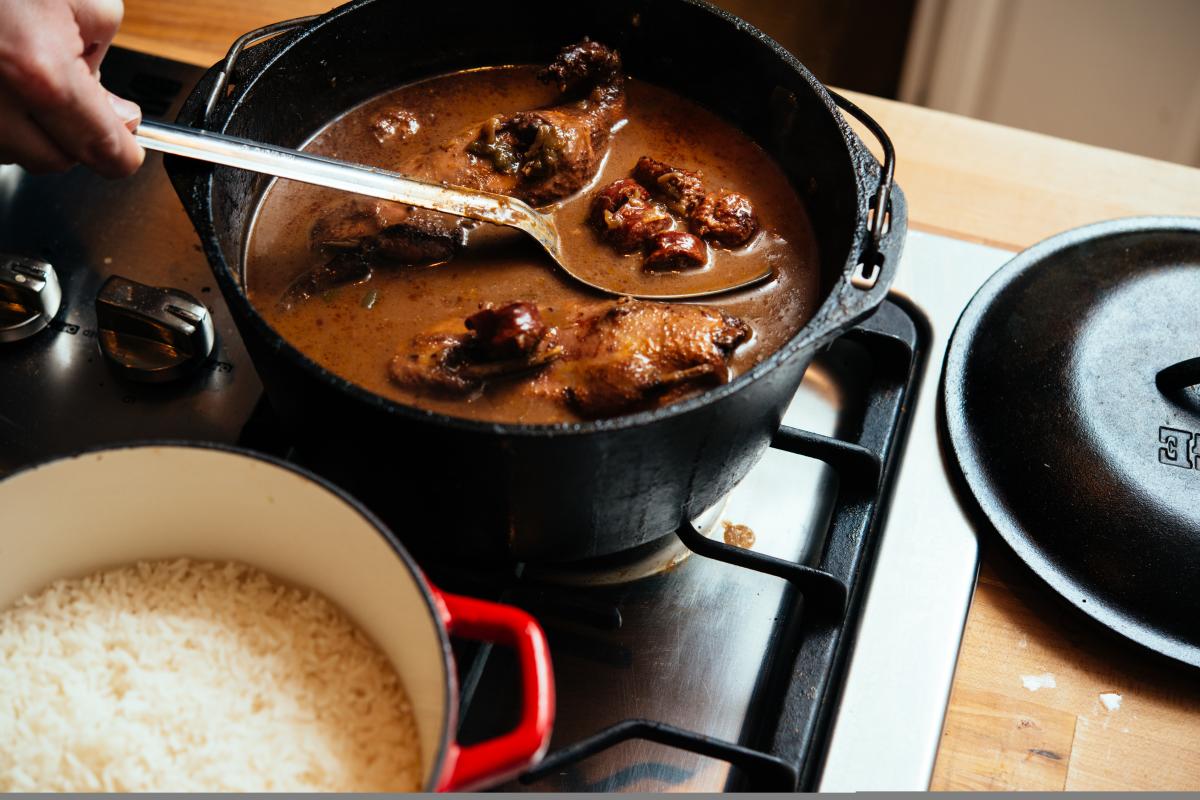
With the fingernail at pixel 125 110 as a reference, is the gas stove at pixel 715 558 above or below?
below

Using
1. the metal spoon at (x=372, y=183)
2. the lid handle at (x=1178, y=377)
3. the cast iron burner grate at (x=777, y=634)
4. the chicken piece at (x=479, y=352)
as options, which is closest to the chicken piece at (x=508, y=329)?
the chicken piece at (x=479, y=352)

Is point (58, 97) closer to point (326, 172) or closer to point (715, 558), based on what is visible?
point (326, 172)

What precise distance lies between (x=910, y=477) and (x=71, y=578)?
122 centimetres

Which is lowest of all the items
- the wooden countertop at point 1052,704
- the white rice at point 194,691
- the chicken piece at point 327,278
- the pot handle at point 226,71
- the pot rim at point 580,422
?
the wooden countertop at point 1052,704

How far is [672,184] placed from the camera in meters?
1.74

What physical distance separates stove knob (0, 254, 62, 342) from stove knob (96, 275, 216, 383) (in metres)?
0.11

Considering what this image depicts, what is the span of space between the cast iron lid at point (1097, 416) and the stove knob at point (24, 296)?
4.88 feet

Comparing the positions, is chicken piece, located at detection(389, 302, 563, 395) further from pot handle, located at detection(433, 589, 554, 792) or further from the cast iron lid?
the cast iron lid

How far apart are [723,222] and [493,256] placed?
374mm

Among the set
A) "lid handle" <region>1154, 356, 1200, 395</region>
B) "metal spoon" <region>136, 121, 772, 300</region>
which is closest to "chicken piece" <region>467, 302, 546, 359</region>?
"metal spoon" <region>136, 121, 772, 300</region>

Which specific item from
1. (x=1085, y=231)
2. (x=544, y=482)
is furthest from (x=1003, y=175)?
(x=544, y=482)

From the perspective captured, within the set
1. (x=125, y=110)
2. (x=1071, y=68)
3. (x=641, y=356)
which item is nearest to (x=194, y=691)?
(x=641, y=356)

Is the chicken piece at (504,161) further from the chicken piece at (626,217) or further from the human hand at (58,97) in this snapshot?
the human hand at (58,97)

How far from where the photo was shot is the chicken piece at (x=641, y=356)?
4.75 feet
